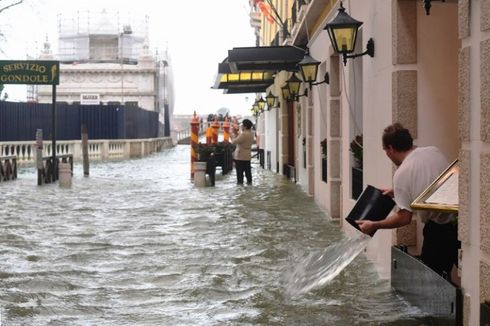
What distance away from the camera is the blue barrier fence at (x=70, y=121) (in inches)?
1372

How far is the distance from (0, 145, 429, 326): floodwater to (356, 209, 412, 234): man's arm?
697 millimetres

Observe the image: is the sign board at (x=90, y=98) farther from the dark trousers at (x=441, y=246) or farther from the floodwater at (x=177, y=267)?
the dark trousers at (x=441, y=246)

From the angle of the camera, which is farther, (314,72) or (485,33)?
(314,72)

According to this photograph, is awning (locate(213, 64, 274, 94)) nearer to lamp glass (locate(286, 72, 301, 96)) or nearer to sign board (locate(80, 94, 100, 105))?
lamp glass (locate(286, 72, 301, 96))

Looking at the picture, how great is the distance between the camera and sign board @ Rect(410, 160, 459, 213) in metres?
Result: 5.18

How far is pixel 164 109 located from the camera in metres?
76.1

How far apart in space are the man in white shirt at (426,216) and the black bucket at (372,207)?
206 mm

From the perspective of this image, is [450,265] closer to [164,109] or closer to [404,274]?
[404,274]

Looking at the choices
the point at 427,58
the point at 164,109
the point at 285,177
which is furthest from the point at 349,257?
the point at 164,109

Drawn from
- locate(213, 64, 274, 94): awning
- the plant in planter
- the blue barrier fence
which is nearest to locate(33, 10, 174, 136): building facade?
the blue barrier fence

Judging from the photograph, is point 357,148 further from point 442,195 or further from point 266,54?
point 266,54

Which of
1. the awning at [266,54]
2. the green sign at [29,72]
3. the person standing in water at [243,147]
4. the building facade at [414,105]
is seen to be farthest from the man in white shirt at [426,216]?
the green sign at [29,72]

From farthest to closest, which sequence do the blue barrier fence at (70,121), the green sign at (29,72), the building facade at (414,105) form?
the blue barrier fence at (70,121)
the green sign at (29,72)
the building facade at (414,105)

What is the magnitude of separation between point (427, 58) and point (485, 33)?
280cm
